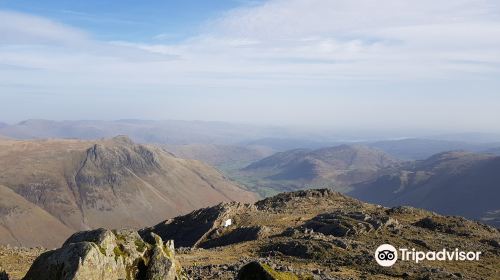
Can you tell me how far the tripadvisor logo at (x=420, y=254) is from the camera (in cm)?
3878

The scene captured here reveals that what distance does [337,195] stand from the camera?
75188mm

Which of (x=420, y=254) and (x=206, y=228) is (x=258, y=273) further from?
(x=206, y=228)

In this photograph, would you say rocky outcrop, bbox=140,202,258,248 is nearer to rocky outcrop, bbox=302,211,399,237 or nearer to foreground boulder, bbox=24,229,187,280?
rocky outcrop, bbox=302,211,399,237

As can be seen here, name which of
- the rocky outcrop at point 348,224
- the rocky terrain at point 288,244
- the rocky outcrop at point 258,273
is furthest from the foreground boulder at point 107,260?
the rocky outcrop at point 348,224

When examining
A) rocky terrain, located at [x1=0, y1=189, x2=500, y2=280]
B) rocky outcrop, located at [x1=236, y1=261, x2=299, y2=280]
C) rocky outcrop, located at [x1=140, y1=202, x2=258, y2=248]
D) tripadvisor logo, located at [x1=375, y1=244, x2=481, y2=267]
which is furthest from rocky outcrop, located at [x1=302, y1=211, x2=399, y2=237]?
rocky outcrop, located at [x1=236, y1=261, x2=299, y2=280]

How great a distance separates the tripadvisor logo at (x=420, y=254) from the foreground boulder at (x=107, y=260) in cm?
2260

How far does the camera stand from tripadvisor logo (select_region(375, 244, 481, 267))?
38.8 meters

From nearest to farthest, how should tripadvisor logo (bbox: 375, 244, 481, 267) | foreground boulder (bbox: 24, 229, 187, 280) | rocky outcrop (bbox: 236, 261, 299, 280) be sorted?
1. foreground boulder (bbox: 24, 229, 187, 280)
2. rocky outcrop (bbox: 236, 261, 299, 280)
3. tripadvisor logo (bbox: 375, 244, 481, 267)

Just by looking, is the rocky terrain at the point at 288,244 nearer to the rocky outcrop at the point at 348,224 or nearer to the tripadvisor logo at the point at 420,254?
the rocky outcrop at the point at 348,224

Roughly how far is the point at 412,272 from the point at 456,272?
4283mm


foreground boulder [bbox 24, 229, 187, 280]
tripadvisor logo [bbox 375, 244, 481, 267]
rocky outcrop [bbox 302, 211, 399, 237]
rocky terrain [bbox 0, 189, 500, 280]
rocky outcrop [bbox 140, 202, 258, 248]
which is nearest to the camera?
foreground boulder [bbox 24, 229, 187, 280]

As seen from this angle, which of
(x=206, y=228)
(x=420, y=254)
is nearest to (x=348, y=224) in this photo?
(x=420, y=254)

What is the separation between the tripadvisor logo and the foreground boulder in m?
22.6

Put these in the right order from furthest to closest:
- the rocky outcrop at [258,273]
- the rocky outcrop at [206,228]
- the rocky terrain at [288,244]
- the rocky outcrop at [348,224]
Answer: the rocky outcrop at [206,228]
the rocky outcrop at [348,224]
the rocky terrain at [288,244]
the rocky outcrop at [258,273]
